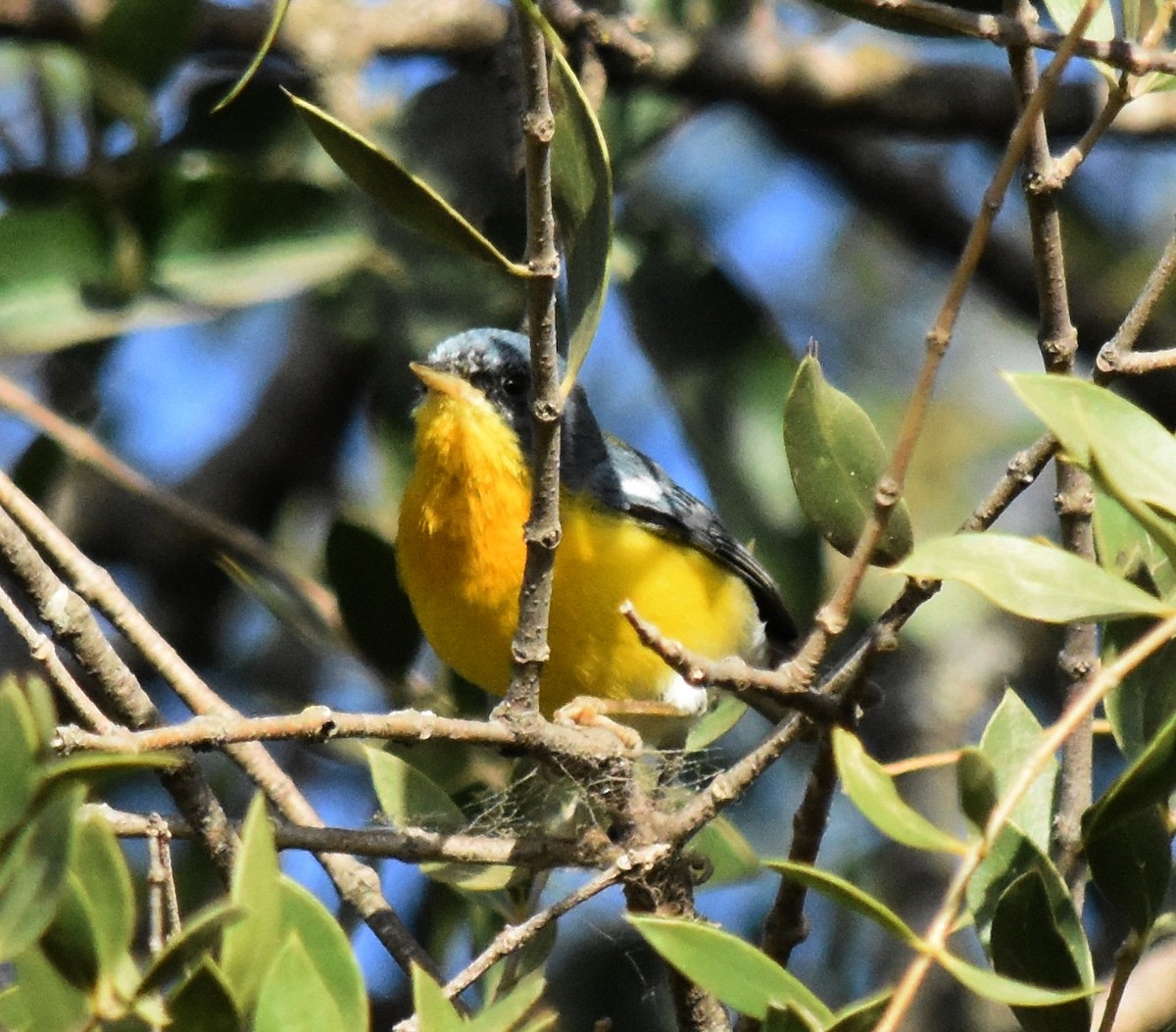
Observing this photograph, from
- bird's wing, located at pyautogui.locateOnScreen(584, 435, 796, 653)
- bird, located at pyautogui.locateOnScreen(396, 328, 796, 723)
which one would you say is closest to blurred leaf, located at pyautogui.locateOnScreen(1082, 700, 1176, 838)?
bird, located at pyautogui.locateOnScreen(396, 328, 796, 723)

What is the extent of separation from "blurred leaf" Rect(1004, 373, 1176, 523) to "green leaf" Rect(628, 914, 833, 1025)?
601 mm

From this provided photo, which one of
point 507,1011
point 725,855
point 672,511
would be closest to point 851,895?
point 507,1011

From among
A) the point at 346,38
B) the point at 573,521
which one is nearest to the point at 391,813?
the point at 573,521

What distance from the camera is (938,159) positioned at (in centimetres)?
701

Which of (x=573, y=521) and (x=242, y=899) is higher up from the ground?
(x=242, y=899)

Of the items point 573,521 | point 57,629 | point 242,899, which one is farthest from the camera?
point 573,521

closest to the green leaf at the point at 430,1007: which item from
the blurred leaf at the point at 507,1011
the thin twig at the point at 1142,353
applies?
the blurred leaf at the point at 507,1011

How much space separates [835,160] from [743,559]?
1.74m

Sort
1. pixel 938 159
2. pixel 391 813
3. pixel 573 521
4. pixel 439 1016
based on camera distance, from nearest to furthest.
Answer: pixel 439 1016 < pixel 391 813 < pixel 573 521 < pixel 938 159

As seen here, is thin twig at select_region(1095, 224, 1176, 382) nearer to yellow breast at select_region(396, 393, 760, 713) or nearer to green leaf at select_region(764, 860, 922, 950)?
green leaf at select_region(764, 860, 922, 950)

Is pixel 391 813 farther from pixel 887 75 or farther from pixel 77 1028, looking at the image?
pixel 887 75

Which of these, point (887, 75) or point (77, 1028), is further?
point (887, 75)

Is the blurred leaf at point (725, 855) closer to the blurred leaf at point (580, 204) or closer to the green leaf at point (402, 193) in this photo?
the blurred leaf at point (580, 204)

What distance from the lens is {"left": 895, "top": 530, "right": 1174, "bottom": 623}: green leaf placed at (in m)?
1.67
